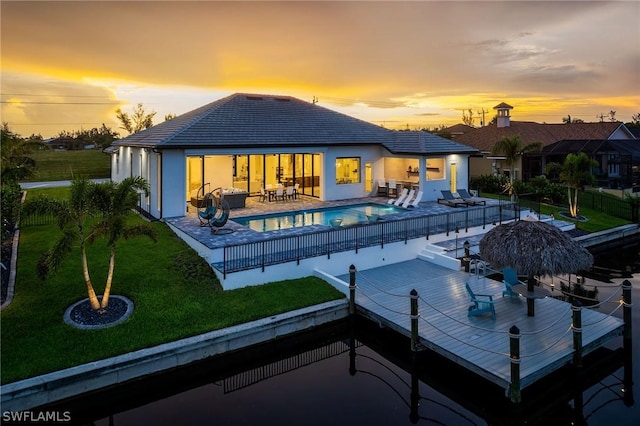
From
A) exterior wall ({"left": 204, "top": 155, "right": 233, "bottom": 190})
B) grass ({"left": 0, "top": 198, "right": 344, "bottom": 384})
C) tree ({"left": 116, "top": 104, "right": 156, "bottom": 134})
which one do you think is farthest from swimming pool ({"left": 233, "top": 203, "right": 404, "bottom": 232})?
tree ({"left": 116, "top": 104, "right": 156, "bottom": 134})

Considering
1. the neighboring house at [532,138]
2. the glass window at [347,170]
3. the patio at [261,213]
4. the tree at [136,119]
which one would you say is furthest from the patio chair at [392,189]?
the tree at [136,119]

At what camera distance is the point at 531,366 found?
27.6 ft

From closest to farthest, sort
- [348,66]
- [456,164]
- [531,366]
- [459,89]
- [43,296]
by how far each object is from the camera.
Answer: [531,366]
[43,296]
[456,164]
[348,66]
[459,89]

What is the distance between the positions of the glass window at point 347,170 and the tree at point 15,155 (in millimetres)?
13902

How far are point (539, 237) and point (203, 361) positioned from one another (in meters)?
8.27

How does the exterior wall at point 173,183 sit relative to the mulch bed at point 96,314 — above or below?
above

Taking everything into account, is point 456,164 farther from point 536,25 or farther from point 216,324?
point 216,324

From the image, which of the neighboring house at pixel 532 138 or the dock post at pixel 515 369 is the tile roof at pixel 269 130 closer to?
the neighboring house at pixel 532 138

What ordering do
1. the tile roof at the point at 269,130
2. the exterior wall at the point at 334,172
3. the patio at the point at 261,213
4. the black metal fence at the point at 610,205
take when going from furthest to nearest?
the black metal fence at the point at 610,205 → the exterior wall at the point at 334,172 → the tile roof at the point at 269,130 → the patio at the point at 261,213

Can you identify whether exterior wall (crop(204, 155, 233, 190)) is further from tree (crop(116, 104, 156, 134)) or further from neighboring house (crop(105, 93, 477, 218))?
tree (crop(116, 104, 156, 134))

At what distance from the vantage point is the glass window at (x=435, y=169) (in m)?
25.2

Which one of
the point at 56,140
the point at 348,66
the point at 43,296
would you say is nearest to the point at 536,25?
the point at 348,66

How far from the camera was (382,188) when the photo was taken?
25.0m

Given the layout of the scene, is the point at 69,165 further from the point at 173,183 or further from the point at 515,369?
the point at 515,369
